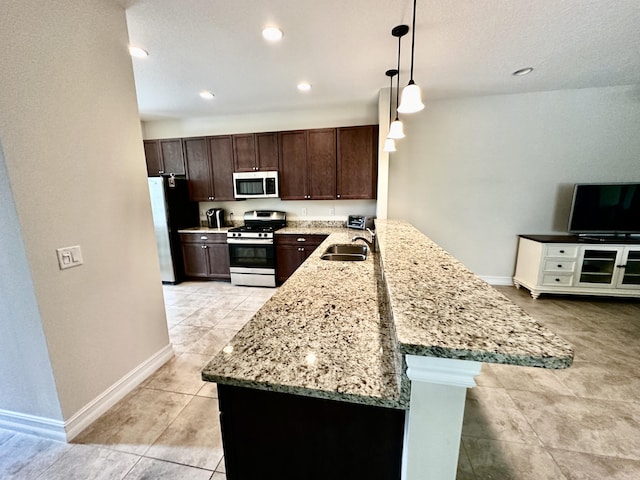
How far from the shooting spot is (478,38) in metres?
2.07

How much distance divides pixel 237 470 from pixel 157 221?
3826mm

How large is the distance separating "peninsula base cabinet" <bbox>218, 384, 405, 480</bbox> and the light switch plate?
4.34 feet

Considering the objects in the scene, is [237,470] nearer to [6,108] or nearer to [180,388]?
[180,388]

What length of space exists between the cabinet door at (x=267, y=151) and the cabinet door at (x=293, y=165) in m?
0.09

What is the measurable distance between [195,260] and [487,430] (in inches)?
163

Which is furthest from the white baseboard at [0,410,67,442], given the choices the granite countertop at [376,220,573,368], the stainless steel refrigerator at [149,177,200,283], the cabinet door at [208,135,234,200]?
the cabinet door at [208,135,234,200]

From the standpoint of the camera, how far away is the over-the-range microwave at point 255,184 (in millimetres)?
3895

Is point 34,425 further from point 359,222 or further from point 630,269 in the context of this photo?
point 630,269

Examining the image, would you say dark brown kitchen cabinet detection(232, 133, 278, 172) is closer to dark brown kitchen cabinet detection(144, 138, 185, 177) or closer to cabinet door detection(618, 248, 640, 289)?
dark brown kitchen cabinet detection(144, 138, 185, 177)

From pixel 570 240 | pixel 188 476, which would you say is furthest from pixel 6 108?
pixel 570 240

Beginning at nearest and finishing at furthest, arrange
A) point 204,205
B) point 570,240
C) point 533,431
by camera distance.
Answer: point 533,431
point 570,240
point 204,205

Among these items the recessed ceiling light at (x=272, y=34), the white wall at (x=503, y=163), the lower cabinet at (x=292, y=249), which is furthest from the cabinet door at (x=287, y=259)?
the recessed ceiling light at (x=272, y=34)

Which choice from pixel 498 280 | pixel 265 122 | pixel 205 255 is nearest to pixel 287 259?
pixel 205 255

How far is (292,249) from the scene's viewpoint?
3.76 metres
